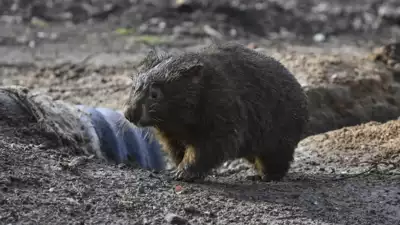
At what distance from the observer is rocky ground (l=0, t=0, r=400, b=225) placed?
4449 millimetres

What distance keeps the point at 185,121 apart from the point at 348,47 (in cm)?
739

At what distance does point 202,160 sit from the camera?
507 centimetres

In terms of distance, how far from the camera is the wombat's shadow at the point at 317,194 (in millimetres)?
4762

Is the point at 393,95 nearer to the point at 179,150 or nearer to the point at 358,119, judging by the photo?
the point at 358,119

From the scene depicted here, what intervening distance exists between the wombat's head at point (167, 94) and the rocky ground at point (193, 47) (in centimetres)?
42

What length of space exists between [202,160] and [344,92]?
133 inches

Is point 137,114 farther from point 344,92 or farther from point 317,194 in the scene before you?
point 344,92

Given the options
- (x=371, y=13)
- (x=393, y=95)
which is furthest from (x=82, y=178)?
(x=371, y=13)

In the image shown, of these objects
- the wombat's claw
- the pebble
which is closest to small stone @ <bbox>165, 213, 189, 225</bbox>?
the wombat's claw

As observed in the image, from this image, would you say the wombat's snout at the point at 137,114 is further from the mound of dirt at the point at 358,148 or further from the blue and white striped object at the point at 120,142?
the mound of dirt at the point at 358,148

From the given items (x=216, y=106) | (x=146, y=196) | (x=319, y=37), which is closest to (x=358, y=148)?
(x=216, y=106)

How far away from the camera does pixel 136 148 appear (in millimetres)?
6684

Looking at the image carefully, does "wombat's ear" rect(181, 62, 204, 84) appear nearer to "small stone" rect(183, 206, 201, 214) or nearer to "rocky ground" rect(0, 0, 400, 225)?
"rocky ground" rect(0, 0, 400, 225)

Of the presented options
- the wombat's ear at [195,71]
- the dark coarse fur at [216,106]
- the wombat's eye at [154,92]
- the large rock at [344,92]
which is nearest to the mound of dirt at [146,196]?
the dark coarse fur at [216,106]
